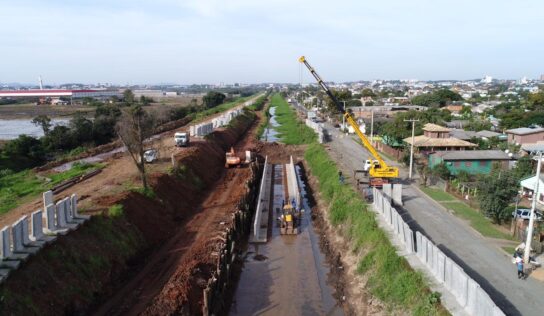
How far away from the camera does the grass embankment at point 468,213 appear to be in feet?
67.8

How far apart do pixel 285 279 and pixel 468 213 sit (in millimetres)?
11232

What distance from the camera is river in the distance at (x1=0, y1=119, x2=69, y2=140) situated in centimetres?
6009

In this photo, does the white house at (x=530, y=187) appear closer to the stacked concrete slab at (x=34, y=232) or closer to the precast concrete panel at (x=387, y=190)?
the precast concrete panel at (x=387, y=190)

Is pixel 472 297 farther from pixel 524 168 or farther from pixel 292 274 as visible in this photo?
pixel 524 168

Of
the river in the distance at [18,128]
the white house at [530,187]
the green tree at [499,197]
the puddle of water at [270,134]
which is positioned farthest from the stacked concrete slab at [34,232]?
the puddle of water at [270,134]

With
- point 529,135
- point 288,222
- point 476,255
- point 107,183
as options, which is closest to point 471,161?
point 529,135

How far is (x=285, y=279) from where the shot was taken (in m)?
21.2

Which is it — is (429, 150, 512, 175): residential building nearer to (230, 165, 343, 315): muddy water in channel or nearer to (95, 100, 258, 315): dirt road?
(230, 165, 343, 315): muddy water in channel

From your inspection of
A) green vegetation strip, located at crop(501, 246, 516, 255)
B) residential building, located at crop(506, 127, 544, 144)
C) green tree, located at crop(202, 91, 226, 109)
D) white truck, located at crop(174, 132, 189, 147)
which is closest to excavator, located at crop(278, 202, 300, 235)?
green vegetation strip, located at crop(501, 246, 516, 255)

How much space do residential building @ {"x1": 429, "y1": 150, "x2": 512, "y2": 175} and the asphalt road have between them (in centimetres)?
651

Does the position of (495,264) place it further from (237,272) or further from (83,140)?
(83,140)

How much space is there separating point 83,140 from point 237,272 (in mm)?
34282

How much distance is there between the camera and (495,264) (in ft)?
56.1

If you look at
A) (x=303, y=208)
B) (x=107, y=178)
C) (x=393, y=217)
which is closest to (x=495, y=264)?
(x=393, y=217)
